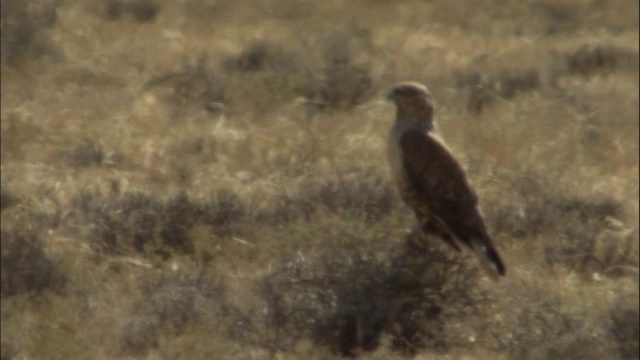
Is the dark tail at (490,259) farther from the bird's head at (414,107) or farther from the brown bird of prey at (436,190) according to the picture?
the bird's head at (414,107)

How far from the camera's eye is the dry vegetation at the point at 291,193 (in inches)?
304

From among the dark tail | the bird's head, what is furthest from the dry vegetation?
the bird's head

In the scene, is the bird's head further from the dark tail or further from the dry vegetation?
the dark tail

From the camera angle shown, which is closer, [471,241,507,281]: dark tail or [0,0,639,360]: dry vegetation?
[0,0,639,360]: dry vegetation

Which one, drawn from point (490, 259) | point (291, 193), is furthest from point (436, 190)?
point (291, 193)

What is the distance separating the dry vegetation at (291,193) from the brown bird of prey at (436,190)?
0.56 ft

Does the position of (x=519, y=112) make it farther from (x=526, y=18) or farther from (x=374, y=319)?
(x=526, y=18)

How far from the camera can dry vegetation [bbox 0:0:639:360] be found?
304 inches

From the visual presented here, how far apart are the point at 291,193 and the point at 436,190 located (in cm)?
220

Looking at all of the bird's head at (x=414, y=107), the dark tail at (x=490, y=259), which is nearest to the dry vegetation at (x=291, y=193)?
the dark tail at (x=490, y=259)

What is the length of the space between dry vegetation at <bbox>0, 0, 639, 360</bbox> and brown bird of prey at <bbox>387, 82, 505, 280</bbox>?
172 mm

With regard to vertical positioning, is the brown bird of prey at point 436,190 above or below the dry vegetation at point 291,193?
above

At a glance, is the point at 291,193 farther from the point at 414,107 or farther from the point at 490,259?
the point at 490,259

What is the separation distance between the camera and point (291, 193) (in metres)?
10.5
